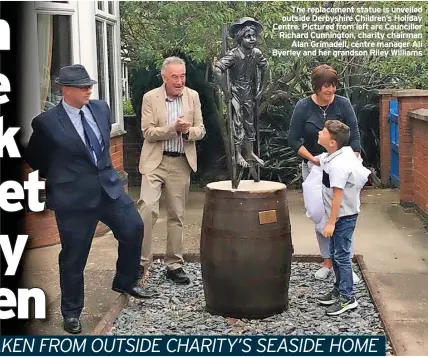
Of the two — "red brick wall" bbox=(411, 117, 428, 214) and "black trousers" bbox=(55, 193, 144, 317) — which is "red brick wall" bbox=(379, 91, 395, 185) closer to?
"red brick wall" bbox=(411, 117, 428, 214)

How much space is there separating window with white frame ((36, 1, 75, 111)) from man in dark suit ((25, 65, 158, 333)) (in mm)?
2209

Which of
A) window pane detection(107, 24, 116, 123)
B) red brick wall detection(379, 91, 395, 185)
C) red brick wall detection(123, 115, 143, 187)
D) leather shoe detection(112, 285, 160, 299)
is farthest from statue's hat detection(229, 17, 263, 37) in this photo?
red brick wall detection(123, 115, 143, 187)

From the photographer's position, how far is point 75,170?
4.44m

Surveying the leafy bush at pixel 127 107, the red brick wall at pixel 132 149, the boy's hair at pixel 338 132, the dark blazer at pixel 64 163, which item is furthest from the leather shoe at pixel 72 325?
the leafy bush at pixel 127 107

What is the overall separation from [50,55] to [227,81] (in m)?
2.52

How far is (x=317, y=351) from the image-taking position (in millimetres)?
3875

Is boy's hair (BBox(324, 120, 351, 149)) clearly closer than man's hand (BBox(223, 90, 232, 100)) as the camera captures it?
Yes

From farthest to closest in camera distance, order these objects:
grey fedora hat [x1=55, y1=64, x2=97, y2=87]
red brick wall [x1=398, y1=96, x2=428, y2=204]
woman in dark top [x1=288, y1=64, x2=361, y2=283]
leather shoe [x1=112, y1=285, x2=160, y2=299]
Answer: red brick wall [x1=398, y1=96, x2=428, y2=204] → woman in dark top [x1=288, y1=64, x2=361, y2=283] → leather shoe [x1=112, y1=285, x2=160, y2=299] → grey fedora hat [x1=55, y1=64, x2=97, y2=87]

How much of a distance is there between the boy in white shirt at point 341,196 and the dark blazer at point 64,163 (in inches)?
53.1

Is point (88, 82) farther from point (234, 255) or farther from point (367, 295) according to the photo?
point (367, 295)

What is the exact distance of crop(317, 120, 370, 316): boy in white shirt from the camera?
459 centimetres

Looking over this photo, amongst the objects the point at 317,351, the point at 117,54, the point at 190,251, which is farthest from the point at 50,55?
the point at 317,351

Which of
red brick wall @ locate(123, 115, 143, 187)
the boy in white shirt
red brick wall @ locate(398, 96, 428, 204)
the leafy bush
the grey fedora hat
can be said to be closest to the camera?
the grey fedora hat

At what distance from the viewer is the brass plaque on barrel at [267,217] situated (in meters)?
4.63
